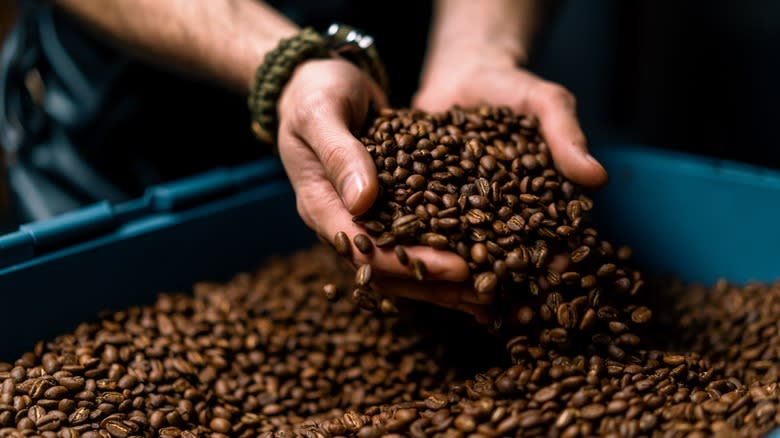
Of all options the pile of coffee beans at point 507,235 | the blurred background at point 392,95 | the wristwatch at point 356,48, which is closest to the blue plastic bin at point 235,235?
the blurred background at point 392,95

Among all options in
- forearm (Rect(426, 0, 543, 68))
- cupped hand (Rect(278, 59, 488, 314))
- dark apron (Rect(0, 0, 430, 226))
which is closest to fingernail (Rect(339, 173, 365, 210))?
cupped hand (Rect(278, 59, 488, 314))

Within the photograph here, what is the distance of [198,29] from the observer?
2.30 metres

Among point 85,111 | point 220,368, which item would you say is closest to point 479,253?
point 220,368

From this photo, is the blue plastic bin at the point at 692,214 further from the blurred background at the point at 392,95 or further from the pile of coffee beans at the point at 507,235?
the pile of coffee beans at the point at 507,235

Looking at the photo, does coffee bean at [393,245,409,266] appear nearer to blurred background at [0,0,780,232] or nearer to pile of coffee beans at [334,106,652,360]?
pile of coffee beans at [334,106,652,360]

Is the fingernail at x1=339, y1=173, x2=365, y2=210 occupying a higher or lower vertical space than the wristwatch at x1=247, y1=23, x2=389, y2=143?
lower

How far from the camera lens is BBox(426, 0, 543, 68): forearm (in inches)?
97.0

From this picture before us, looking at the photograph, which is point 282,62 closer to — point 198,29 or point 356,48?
point 356,48

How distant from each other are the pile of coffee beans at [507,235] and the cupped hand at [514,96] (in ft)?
0.22

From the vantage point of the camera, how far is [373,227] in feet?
5.36

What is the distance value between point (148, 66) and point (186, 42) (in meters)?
0.29

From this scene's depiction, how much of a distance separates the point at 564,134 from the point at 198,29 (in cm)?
123

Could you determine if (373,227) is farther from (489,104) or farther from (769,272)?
(769,272)

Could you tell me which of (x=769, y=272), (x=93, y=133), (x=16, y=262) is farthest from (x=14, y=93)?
(x=769, y=272)
